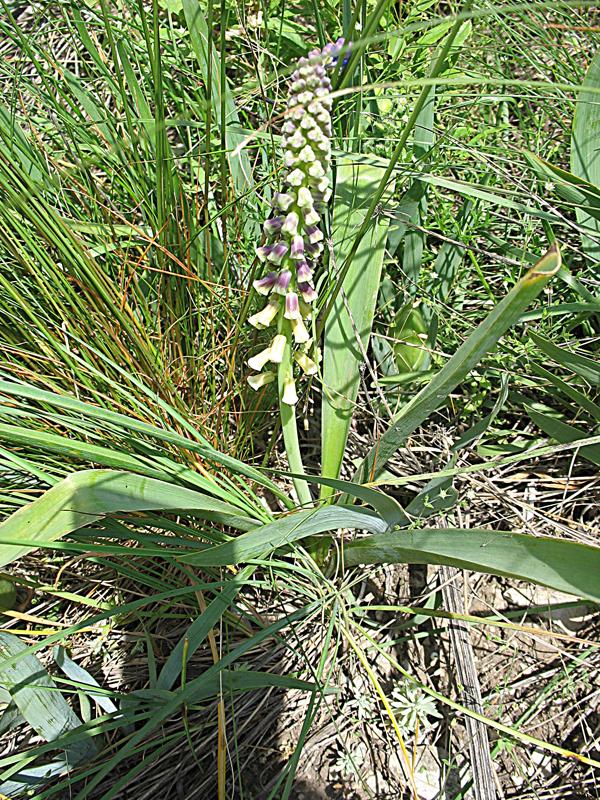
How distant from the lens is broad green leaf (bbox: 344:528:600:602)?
81 centimetres

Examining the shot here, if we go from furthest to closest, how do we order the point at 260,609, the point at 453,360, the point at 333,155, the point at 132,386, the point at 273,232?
the point at 260,609 < the point at 132,386 < the point at 333,155 < the point at 273,232 < the point at 453,360

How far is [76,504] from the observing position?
3.10 feet

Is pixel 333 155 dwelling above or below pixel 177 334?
above

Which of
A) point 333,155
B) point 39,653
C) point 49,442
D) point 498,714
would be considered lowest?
point 498,714

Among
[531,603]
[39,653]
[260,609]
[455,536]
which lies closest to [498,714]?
[531,603]

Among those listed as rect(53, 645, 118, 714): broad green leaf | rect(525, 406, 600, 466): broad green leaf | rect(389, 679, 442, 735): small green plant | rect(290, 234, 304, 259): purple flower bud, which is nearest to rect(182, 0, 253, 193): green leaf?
rect(290, 234, 304, 259): purple flower bud

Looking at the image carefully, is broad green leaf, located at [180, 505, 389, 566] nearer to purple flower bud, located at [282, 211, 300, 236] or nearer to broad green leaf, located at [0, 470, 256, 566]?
broad green leaf, located at [0, 470, 256, 566]

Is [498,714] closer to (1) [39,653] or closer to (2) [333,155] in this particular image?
(1) [39,653]

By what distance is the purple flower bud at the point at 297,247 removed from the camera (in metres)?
1.08

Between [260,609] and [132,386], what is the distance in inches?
23.7

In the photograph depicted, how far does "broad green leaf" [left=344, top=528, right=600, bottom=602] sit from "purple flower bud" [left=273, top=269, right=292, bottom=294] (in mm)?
466

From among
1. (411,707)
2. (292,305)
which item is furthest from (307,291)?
(411,707)

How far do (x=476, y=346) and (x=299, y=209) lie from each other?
0.39 meters

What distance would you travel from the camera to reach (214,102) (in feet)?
4.89
